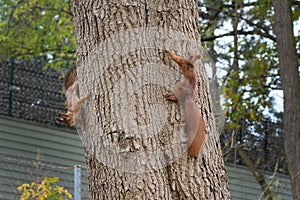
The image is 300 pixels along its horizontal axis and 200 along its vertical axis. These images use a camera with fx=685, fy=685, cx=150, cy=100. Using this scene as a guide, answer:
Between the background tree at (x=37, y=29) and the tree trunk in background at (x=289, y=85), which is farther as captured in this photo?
the background tree at (x=37, y=29)

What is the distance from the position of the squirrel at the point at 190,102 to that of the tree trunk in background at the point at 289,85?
3998 millimetres

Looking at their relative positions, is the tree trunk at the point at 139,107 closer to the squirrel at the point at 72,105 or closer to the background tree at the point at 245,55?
the squirrel at the point at 72,105

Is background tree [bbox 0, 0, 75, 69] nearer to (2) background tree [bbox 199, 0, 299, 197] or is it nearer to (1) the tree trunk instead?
(2) background tree [bbox 199, 0, 299, 197]

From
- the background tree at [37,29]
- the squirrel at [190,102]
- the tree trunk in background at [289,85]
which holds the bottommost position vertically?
the squirrel at [190,102]

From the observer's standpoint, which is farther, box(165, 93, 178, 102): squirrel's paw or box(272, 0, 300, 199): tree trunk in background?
box(272, 0, 300, 199): tree trunk in background

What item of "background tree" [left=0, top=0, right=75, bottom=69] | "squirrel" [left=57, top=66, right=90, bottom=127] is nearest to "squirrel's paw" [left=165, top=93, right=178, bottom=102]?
"squirrel" [left=57, top=66, right=90, bottom=127]

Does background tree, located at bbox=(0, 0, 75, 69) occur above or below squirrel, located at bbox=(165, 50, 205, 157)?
above

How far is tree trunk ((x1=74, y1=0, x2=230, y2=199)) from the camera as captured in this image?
6.51ft

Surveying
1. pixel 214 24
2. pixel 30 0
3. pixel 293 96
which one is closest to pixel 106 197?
pixel 293 96

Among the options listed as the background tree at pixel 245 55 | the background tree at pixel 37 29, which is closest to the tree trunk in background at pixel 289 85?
the background tree at pixel 245 55

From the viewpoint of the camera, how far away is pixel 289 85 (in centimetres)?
622

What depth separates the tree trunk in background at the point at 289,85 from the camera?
597cm

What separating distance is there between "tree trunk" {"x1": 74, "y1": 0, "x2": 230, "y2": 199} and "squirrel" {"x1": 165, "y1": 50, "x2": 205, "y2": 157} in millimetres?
21

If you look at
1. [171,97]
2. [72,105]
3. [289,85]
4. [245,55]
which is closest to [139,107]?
[171,97]
